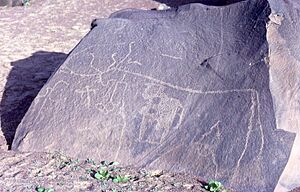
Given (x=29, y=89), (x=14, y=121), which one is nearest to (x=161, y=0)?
(x=29, y=89)

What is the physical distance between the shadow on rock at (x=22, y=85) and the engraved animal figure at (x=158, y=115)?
1.03 metres

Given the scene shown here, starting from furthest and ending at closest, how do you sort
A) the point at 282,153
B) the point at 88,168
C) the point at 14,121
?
the point at 14,121 → the point at 88,168 → the point at 282,153

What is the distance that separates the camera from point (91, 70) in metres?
4.39

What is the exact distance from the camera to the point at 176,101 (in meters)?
4.10

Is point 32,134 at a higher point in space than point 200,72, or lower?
lower

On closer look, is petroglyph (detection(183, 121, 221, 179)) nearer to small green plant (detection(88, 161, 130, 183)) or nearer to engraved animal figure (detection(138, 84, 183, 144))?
engraved animal figure (detection(138, 84, 183, 144))

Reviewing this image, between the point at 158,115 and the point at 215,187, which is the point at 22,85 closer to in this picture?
the point at 158,115

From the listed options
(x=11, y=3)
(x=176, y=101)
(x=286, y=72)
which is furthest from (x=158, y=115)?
(x=11, y=3)

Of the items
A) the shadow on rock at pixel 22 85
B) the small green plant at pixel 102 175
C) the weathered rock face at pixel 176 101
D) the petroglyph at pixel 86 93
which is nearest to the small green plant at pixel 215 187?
the weathered rock face at pixel 176 101

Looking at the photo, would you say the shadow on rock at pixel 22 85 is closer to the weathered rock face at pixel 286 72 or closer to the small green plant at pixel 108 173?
the small green plant at pixel 108 173

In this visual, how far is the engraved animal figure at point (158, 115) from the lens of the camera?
4035 mm

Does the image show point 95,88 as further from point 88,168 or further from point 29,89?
point 29,89

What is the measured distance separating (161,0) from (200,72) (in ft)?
17.5

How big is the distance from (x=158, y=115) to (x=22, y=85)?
2.05 metres
